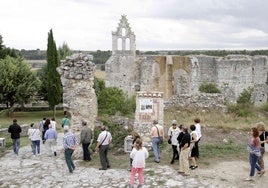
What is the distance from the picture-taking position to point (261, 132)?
11.4 m

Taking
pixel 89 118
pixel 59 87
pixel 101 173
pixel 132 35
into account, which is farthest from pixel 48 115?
pixel 101 173

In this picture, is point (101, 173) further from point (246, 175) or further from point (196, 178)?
point (246, 175)

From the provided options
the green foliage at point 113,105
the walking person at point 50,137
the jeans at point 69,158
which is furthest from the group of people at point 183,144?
the green foliage at point 113,105

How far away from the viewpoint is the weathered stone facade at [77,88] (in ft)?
45.9

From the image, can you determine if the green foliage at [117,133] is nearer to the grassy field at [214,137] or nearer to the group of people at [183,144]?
the grassy field at [214,137]

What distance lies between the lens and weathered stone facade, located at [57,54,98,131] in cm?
1399

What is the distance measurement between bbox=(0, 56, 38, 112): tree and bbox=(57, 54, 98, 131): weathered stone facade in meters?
17.4

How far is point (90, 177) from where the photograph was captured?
11367 millimetres

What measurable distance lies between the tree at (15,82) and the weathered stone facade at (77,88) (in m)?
17.4

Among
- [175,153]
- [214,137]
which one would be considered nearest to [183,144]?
[175,153]

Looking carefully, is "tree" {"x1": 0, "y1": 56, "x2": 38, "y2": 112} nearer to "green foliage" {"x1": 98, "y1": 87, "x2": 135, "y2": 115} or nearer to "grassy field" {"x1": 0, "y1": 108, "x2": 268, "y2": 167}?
"green foliage" {"x1": 98, "y1": 87, "x2": 135, "y2": 115}

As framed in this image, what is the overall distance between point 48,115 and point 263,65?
904 inches

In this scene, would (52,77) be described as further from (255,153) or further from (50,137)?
(255,153)

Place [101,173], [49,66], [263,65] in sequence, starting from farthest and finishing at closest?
[263,65] → [49,66] → [101,173]
